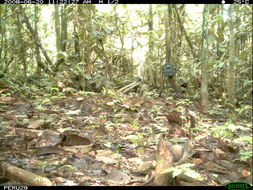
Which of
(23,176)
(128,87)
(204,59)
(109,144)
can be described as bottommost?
(109,144)

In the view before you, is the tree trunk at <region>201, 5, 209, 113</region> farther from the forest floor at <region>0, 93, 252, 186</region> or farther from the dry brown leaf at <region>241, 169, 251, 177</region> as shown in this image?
the dry brown leaf at <region>241, 169, 251, 177</region>

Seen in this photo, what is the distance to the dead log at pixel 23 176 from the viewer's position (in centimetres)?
260

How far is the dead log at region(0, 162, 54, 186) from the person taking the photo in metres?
2.60

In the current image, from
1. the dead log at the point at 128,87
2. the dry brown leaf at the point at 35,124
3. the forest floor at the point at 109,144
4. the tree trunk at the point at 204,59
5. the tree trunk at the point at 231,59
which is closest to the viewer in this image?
the forest floor at the point at 109,144

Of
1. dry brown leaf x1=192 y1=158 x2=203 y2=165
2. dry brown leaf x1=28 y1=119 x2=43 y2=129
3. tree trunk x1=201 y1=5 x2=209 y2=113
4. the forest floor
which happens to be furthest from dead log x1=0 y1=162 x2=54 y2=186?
tree trunk x1=201 y1=5 x2=209 y2=113

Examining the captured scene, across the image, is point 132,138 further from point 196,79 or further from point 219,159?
point 196,79

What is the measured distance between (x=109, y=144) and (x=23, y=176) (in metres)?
1.45

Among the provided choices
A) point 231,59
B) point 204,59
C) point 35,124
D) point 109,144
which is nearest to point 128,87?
point 204,59

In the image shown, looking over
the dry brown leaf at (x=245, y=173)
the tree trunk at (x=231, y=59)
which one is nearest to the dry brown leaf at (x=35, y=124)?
the tree trunk at (x=231, y=59)

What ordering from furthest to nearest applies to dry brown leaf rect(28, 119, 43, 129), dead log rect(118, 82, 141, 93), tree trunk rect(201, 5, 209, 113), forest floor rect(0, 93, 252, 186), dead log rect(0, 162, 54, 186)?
dead log rect(118, 82, 141, 93), dry brown leaf rect(28, 119, 43, 129), tree trunk rect(201, 5, 209, 113), forest floor rect(0, 93, 252, 186), dead log rect(0, 162, 54, 186)

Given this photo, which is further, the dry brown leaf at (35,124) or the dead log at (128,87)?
the dead log at (128,87)

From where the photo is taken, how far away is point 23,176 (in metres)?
2.69

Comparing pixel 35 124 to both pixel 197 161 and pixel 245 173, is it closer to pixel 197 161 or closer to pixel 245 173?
pixel 197 161

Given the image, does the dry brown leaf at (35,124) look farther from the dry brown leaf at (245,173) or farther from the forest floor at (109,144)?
the dry brown leaf at (245,173)
